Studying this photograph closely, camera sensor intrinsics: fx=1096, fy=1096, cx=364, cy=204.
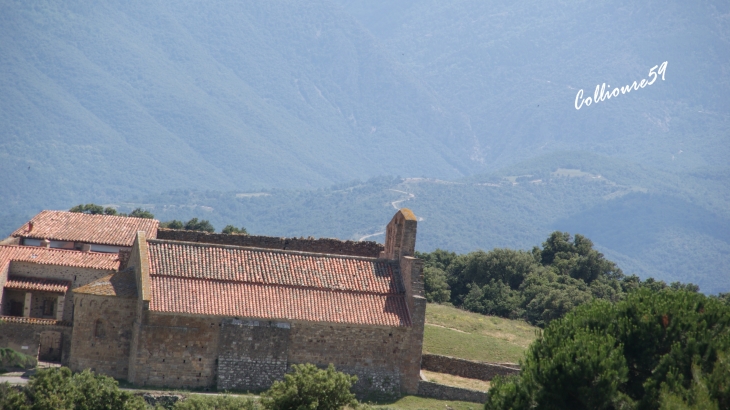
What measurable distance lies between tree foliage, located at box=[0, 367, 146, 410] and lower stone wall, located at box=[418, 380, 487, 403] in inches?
483

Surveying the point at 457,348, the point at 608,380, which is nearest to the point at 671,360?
the point at 608,380

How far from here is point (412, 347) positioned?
45.8 metres

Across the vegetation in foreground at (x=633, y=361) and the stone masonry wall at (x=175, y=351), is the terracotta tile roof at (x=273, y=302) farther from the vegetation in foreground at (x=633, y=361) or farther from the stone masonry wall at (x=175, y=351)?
the vegetation in foreground at (x=633, y=361)

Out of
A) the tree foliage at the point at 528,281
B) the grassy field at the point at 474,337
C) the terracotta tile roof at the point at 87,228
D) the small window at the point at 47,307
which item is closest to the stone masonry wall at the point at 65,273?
the small window at the point at 47,307

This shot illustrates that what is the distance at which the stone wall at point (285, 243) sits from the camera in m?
52.8

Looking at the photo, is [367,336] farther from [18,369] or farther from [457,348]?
[18,369]

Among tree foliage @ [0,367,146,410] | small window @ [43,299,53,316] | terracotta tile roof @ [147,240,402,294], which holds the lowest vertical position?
→ tree foliage @ [0,367,146,410]

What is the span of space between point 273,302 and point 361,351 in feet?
13.8

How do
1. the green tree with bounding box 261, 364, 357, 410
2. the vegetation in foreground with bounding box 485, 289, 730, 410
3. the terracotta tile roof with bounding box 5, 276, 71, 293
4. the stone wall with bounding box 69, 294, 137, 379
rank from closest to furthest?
the vegetation in foreground with bounding box 485, 289, 730, 410
the green tree with bounding box 261, 364, 357, 410
the stone wall with bounding box 69, 294, 137, 379
the terracotta tile roof with bounding box 5, 276, 71, 293

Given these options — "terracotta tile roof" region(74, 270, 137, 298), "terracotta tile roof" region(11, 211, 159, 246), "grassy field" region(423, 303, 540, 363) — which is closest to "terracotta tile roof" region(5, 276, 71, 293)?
"terracotta tile roof" region(11, 211, 159, 246)

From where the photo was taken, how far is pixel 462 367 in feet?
159

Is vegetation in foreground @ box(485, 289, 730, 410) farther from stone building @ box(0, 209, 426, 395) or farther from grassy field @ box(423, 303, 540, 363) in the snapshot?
grassy field @ box(423, 303, 540, 363)

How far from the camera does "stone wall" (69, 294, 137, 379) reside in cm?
4456

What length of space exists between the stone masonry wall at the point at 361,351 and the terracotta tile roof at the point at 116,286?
693 cm
